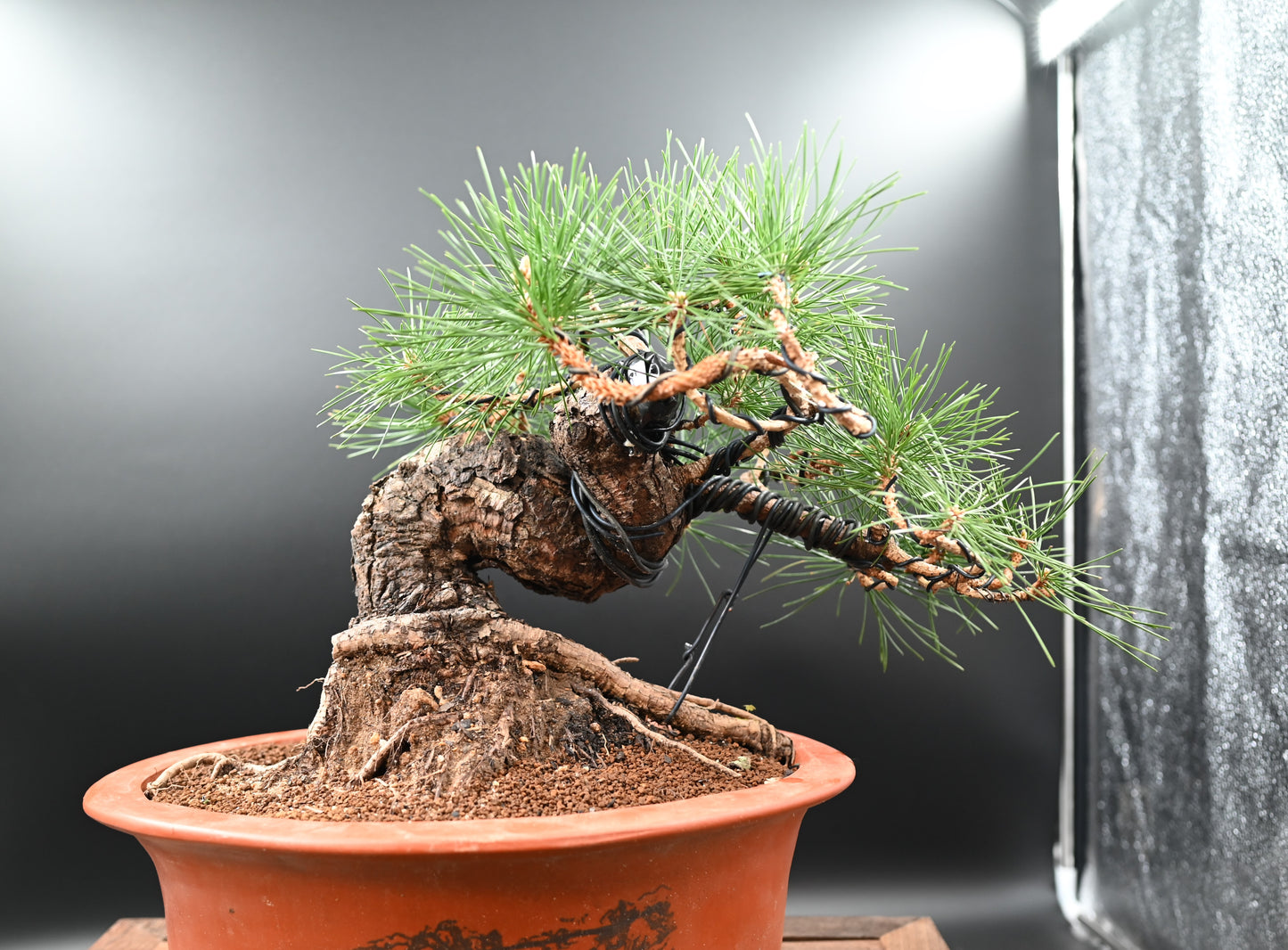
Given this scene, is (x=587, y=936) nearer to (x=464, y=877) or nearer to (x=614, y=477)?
(x=464, y=877)

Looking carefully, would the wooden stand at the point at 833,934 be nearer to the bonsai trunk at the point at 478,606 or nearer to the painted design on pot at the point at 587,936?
the bonsai trunk at the point at 478,606

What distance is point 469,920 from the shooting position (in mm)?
752

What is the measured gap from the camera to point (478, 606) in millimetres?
1000

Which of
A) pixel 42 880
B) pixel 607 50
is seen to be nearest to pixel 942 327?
Answer: pixel 607 50

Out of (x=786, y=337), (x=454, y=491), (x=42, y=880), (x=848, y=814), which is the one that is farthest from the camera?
(x=848, y=814)

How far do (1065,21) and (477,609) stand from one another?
51.4 inches

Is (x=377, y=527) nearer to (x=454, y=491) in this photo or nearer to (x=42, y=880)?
(x=454, y=491)

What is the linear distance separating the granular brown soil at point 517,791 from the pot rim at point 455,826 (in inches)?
1.4

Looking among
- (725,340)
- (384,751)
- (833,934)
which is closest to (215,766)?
(384,751)

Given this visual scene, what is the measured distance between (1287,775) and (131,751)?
59.6 inches

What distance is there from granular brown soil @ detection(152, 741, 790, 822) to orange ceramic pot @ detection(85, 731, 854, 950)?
5cm

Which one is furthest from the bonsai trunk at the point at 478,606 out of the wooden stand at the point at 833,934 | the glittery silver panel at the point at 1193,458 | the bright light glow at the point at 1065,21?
the bright light glow at the point at 1065,21

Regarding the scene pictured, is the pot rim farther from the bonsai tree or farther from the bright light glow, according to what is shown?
the bright light glow

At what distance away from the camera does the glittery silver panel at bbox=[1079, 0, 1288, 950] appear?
1.17 m
